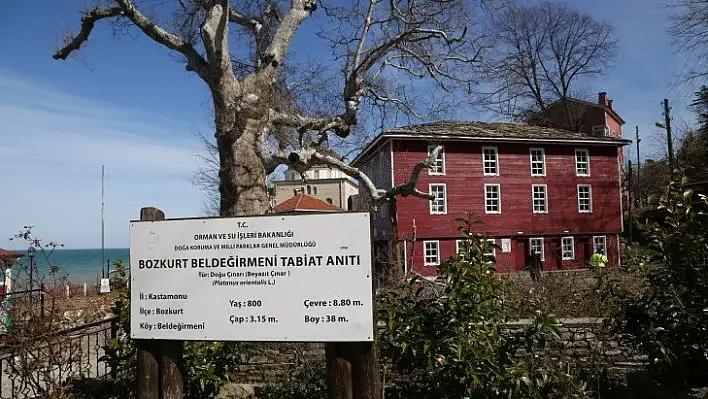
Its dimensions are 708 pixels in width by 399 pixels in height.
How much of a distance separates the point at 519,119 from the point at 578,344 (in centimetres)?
4368

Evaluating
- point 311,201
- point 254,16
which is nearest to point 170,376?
point 254,16

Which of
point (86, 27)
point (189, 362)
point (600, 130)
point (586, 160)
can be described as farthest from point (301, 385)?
point (600, 130)

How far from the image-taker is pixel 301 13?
10.8 m

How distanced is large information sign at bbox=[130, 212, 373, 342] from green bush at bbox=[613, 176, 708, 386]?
9.75ft

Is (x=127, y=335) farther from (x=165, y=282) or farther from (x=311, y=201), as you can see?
(x=311, y=201)

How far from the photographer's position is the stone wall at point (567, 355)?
683 cm

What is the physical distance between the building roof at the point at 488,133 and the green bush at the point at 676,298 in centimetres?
2254

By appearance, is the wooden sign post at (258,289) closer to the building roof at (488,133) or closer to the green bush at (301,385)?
the green bush at (301,385)

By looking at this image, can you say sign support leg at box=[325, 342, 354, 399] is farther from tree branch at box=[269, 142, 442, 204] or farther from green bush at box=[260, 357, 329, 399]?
tree branch at box=[269, 142, 442, 204]

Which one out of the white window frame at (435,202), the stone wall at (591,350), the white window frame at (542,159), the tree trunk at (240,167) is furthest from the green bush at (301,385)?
the white window frame at (542,159)

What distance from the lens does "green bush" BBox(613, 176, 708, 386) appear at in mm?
4816

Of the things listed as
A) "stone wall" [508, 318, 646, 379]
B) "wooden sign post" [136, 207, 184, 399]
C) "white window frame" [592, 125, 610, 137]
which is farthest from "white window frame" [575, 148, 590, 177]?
"wooden sign post" [136, 207, 184, 399]

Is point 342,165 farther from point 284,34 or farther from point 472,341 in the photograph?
point 472,341

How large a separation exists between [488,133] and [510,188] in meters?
3.49
